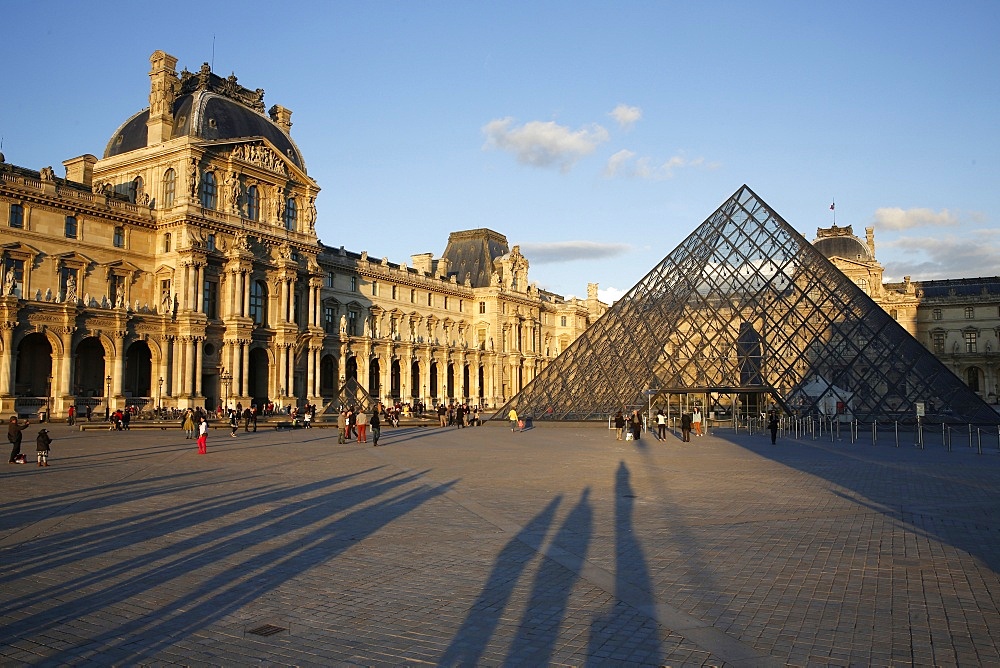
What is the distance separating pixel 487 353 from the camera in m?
78.9

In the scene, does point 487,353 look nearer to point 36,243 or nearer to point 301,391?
point 301,391

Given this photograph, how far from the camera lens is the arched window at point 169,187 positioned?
46344mm

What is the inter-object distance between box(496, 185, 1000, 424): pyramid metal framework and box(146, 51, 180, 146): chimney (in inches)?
1034

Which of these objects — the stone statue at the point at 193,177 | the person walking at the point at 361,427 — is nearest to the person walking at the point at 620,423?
the person walking at the point at 361,427

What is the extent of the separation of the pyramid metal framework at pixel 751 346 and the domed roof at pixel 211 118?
24.3 metres

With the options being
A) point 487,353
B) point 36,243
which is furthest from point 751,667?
point 487,353

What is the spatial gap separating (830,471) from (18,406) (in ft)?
116

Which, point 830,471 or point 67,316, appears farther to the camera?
point 67,316

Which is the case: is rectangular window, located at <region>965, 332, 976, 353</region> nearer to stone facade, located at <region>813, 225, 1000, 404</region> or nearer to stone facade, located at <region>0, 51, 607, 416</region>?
stone facade, located at <region>813, 225, 1000, 404</region>

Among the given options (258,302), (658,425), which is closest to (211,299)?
(258,302)

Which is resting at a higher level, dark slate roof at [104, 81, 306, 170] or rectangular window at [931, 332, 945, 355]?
dark slate roof at [104, 81, 306, 170]

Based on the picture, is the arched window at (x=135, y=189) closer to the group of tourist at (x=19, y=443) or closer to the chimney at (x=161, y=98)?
the chimney at (x=161, y=98)

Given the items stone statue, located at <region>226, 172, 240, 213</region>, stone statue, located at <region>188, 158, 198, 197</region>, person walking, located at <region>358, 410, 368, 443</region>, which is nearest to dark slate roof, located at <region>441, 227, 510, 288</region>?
stone statue, located at <region>226, 172, 240, 213</region>

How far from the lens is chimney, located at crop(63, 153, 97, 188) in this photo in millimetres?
50250
